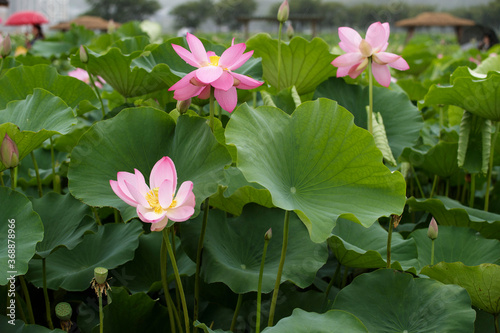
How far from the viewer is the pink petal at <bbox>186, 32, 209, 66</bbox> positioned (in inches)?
28.5

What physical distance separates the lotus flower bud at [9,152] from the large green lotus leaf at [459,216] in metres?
0.76

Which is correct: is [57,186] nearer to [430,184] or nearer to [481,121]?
[481,121]

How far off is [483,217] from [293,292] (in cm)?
48

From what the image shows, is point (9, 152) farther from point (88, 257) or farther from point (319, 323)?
point (319, 323)

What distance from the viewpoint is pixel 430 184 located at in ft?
4.95

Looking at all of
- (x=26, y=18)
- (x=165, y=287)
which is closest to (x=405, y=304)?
(x=165, y=287)

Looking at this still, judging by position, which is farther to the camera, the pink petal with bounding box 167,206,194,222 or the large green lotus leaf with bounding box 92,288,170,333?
the large green lotus leaf with bounding box 92,288,170,333

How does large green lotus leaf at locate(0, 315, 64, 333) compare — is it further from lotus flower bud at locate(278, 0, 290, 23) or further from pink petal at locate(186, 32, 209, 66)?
lotus flower bud at locate(278, 0, 290, 23)

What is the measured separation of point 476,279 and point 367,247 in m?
0.21

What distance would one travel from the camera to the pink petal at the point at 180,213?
0.56 metres

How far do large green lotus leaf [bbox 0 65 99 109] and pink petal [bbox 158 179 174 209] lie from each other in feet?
1.84

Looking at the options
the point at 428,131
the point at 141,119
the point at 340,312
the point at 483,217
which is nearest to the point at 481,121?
the point at 483,217

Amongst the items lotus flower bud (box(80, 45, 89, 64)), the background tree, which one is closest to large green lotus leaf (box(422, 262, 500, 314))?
lotus flower bud (box(80, 45, 89, 64))

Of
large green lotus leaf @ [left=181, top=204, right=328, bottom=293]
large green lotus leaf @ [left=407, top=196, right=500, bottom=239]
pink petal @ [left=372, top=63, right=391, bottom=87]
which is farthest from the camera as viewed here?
large green lotus leaf @ [left=407, top=196, right=500, bottom=239]
